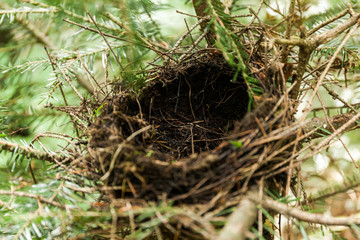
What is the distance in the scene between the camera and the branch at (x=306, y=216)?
67 centimetres

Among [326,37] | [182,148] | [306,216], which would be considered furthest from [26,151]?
[326,37]

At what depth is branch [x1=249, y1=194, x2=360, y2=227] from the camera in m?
0.67

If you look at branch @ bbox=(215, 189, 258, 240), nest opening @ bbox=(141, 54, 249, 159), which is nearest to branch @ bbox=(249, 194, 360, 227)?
branch @ bbox=(215, 189, 258, 240)

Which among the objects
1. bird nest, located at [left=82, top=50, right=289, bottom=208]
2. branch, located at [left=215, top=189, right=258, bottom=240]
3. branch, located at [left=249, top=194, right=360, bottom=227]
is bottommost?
branch, located at [left=249, top=194, right=360, bottom=227]

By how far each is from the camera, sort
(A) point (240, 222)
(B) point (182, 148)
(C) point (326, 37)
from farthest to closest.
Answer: (B) point (182, 148)
(C) point (326, 37)
(A) point (240, 222)

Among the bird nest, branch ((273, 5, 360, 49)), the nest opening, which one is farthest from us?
the nest opening

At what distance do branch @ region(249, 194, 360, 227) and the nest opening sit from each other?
0.62 m

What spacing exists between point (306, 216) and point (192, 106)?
2.85 ft

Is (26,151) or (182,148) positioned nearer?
(26,151)

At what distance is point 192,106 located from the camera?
1.49m

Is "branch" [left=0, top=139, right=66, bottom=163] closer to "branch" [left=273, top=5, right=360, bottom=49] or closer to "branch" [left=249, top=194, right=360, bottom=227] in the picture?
"branch" [left=249, top=194, right=360, bottom=227]

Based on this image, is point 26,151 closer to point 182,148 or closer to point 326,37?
point 182,148

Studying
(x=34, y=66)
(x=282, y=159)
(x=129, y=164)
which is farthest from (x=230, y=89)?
(x=34, y=66)

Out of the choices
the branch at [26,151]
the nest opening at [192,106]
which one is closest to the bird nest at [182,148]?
the nest opening at [192,106]
